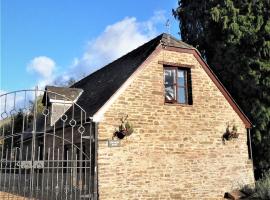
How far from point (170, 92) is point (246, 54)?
19.6 ft

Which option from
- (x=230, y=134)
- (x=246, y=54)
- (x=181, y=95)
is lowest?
(x=230, y=134)

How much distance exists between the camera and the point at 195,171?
1353 cm

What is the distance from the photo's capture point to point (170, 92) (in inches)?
553

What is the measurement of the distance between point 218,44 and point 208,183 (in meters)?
8.50

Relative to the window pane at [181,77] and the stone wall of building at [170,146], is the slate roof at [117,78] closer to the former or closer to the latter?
the stone wall of building at [170,146]

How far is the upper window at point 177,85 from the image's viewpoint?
14.0 metres

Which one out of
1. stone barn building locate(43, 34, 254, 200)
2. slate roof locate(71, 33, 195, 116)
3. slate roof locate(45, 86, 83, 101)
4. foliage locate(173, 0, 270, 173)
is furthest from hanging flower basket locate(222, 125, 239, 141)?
slate roof locate(45, 86, 83, 101)

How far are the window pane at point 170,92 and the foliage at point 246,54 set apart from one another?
17.2 ft

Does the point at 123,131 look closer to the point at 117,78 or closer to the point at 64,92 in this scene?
the point at 117,78

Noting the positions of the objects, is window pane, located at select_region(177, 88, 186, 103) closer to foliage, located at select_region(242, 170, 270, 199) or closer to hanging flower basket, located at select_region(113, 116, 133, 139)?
hanging flower basket, located at select_region(113, 116, 133, 139)

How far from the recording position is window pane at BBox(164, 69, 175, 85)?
14.1 m

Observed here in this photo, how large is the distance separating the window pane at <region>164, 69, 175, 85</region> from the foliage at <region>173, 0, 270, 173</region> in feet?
16.8

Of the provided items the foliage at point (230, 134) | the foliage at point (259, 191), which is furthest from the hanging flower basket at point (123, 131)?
the foliage at point (259, 191)

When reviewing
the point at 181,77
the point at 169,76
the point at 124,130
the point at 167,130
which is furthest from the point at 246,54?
the point at 124,130
